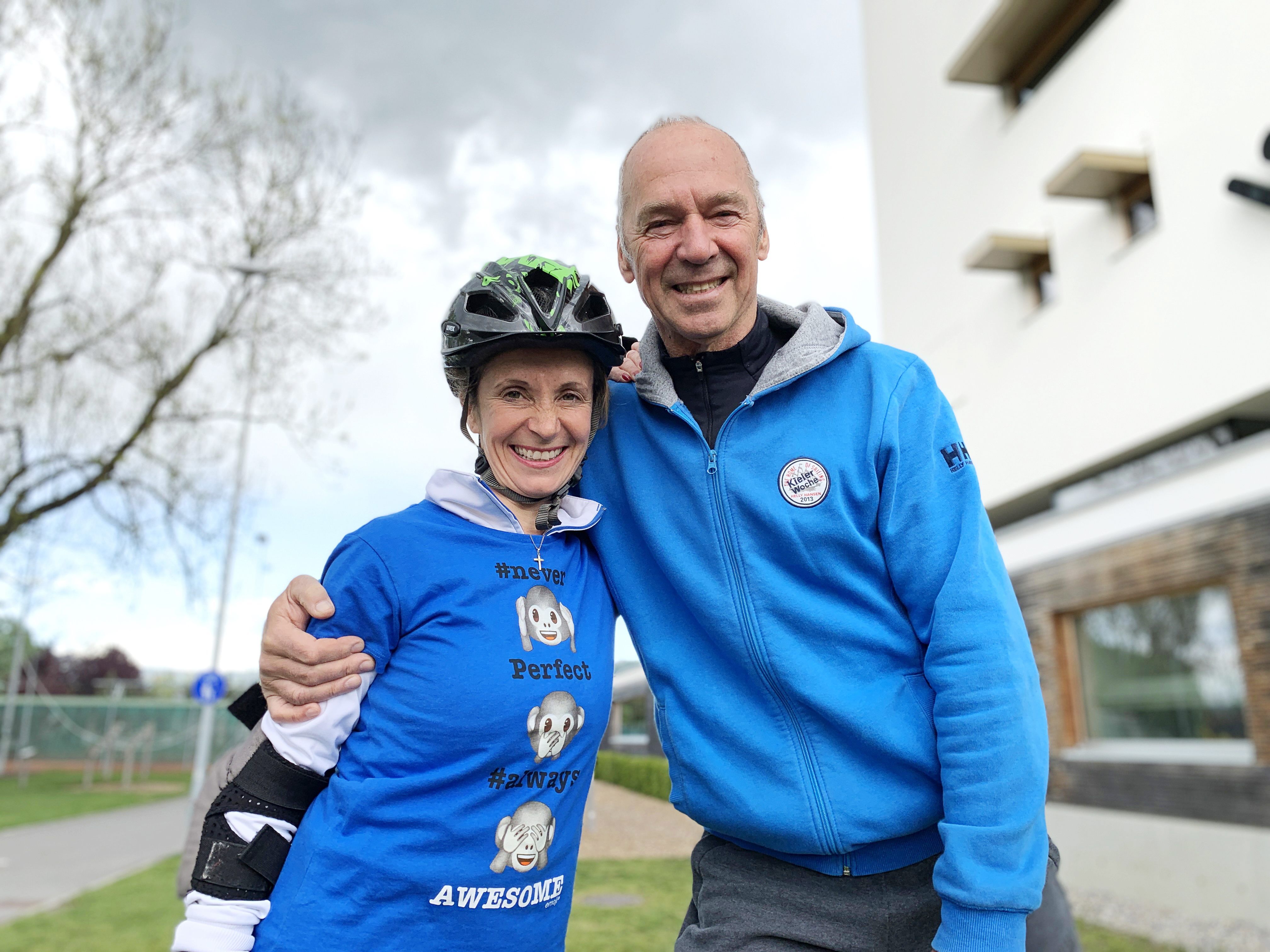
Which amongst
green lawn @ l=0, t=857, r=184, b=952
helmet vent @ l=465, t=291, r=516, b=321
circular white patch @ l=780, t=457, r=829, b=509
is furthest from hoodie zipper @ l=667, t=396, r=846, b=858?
green lawn @ l=0, t=857, r=184, b=952

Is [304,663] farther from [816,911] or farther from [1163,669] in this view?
[1163,669]

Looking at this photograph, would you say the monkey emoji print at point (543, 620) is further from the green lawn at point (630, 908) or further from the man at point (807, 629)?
the green lawn at point (630, 908)

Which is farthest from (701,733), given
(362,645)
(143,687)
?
(143,687)

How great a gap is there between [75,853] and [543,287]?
15195 millimetres

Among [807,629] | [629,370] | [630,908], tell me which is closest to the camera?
[807,629]

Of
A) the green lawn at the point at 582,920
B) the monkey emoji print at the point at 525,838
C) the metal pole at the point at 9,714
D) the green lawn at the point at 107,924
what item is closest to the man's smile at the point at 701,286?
the monkey emoji print at the point at 525,838

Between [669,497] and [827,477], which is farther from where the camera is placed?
[669,497]

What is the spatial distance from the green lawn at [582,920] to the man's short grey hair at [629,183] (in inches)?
201

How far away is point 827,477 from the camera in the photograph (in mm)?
2092

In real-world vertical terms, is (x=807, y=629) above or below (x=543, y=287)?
below

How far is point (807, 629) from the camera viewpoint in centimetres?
204

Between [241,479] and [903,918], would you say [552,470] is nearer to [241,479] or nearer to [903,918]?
[903,918]

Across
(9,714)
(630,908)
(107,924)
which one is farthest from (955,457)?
(9,714)

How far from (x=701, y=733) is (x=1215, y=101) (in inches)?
415
